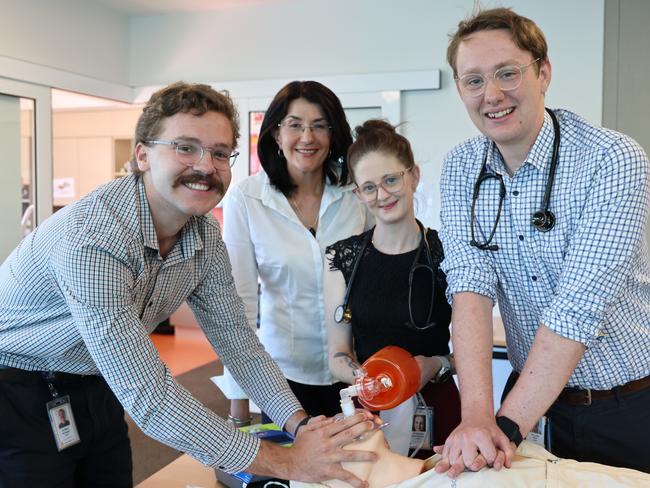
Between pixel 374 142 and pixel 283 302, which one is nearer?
pixel 374 142

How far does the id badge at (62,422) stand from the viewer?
1.53 m

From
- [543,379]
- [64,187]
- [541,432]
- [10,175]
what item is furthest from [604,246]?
[64,187]

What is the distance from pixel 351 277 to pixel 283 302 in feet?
1.36

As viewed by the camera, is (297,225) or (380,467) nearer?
(380,467)

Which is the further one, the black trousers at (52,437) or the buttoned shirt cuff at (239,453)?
the black trousers at (52,437)

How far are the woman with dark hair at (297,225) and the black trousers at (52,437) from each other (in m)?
0.68

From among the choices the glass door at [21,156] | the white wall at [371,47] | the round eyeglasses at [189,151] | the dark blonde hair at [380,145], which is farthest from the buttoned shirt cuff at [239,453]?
the glass door at [21,156]

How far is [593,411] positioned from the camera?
58.6 inches

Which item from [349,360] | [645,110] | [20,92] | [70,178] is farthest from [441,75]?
[70,178]

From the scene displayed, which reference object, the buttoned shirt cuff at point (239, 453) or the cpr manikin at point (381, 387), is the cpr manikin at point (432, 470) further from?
the buttoned shirt cuff at point (239, 453)

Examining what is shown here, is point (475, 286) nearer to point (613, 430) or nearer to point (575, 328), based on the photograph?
point (575, 328)

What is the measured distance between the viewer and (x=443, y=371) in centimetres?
175

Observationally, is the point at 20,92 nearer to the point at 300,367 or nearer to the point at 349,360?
the point at 300,367

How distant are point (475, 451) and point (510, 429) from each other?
4.5 inches
